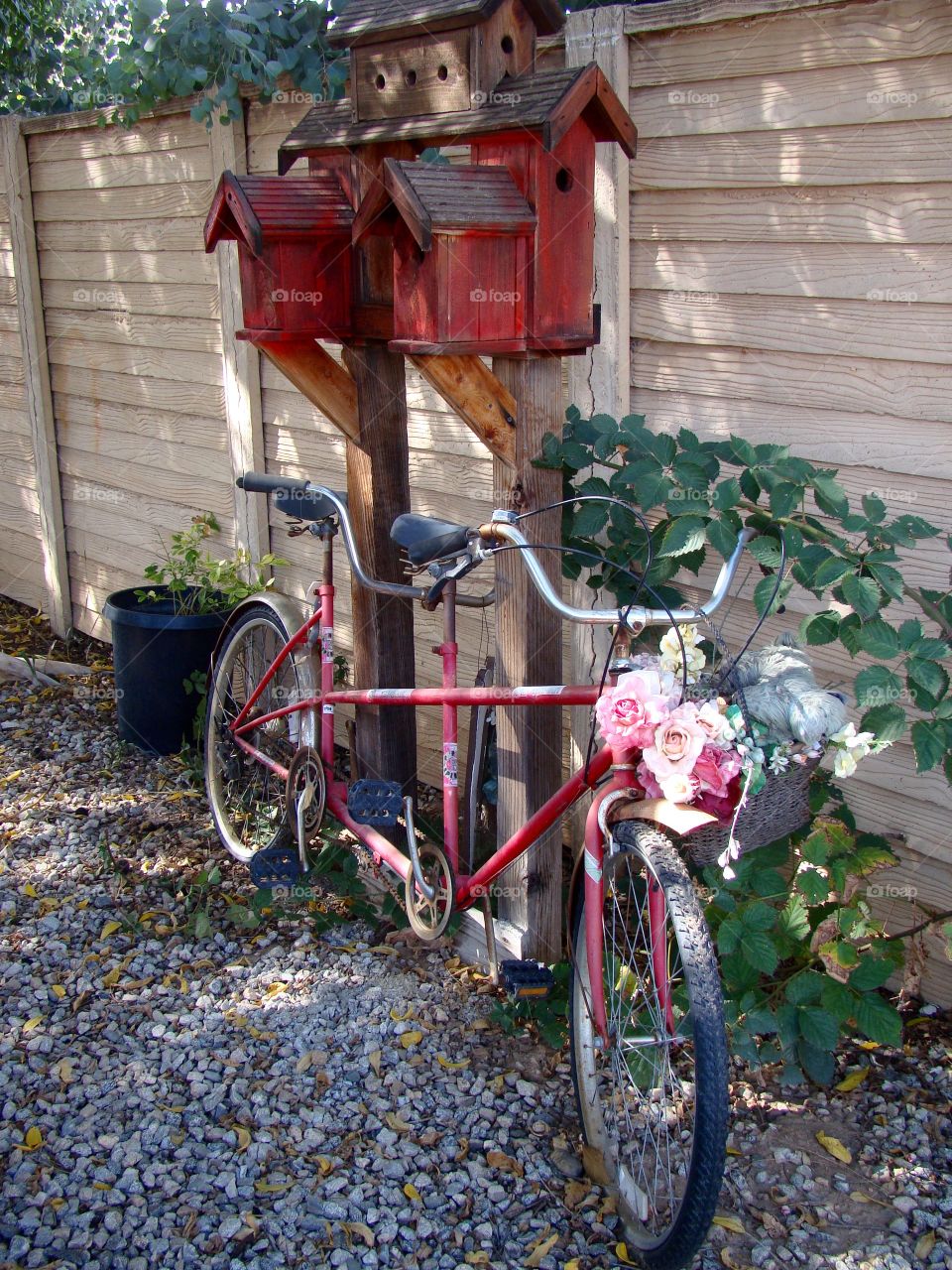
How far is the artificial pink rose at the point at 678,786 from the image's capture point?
2082 mm

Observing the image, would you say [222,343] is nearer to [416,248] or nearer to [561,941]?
[416,248]

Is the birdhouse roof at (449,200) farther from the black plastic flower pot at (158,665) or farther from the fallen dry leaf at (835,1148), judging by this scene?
the black plastic flower pot at (158,665)

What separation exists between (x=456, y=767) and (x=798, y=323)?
4.46 ft

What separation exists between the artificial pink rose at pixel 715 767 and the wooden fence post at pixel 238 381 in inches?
126

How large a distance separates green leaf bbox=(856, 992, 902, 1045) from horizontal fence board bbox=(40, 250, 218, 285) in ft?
12.1

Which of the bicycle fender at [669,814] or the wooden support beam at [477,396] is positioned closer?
the bicycle fender at [669,814]

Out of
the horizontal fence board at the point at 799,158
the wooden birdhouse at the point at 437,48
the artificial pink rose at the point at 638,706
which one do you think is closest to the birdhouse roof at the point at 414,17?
the wooden birdhouse at the point at 437,48

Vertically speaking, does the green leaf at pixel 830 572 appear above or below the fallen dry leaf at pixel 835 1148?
above

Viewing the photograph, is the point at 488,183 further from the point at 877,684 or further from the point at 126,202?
the point at 126,202

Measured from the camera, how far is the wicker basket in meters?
2.20

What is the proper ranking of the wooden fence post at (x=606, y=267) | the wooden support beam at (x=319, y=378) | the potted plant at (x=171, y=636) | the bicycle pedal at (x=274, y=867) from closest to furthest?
1. the wooden fence post at (x=606, y=267)
2. the wooden support beam at (x=319, y=378)
3. the bicycle pedal at (x=274, y=867)
4. the potted plant at (x=171, y=636)

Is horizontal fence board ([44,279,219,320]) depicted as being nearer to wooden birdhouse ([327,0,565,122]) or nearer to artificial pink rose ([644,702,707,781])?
wooden birdhouse ([327,0,565,122])

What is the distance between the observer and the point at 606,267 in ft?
11.0

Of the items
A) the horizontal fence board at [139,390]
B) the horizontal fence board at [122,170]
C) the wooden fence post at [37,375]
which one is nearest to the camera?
the horizontal fence board at [122,170]
